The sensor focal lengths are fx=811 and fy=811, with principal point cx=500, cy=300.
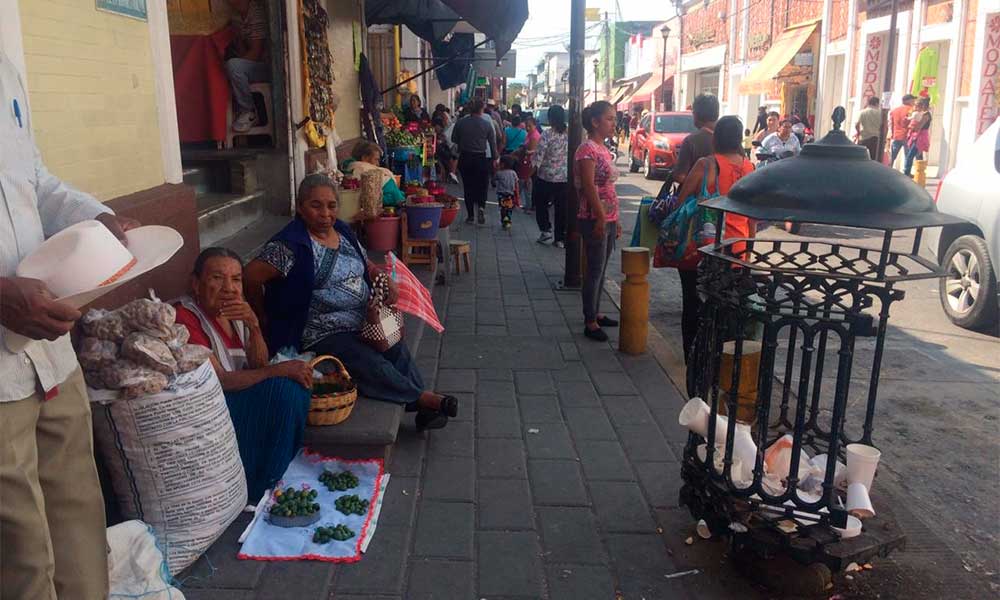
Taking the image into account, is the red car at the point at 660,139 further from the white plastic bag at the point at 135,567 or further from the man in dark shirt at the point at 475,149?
the white plastic bag at the point at 135,567

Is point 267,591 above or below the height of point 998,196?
below

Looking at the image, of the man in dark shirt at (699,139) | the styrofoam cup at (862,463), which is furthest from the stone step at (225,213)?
the styrofoam cup at (862,463)

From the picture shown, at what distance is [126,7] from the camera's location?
3807 millimetres

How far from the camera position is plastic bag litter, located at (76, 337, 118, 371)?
8.68ft

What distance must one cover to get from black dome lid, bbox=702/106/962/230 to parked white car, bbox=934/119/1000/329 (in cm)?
398

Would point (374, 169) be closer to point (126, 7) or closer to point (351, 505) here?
point (126, 7)

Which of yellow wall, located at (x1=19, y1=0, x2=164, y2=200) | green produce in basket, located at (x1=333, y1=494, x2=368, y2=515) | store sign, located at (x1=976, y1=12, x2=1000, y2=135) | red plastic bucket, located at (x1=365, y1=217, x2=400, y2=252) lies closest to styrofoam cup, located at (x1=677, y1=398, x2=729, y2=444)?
green produce in basket, located at (x1=333, y1=494, x2=368, y2=515)

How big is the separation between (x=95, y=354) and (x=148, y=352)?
0.17 metres

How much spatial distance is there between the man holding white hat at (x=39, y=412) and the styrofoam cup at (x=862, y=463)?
2533mm

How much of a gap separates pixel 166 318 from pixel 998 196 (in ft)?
20.4

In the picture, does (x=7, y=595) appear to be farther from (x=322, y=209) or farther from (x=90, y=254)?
(x=322, y=209)

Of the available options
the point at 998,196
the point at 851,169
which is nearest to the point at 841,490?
the point at 851,169

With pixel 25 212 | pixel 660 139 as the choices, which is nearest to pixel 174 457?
pixel 25 212

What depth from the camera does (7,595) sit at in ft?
6.67
